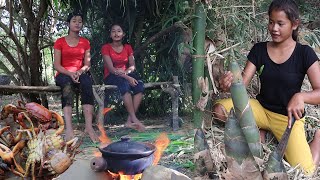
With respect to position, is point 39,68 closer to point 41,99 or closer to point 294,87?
point 41,99

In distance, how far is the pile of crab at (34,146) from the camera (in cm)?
218

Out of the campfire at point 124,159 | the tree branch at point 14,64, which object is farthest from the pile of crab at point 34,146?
the tree branch at point 14,64

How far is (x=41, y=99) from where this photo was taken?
581cm

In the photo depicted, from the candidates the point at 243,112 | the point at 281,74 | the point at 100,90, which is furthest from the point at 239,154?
the point at 100,90

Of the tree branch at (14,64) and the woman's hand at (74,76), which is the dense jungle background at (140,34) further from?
the woman's hand at (74,76)

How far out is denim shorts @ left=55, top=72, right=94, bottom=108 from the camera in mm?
4352

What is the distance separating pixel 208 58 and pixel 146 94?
8.62ft

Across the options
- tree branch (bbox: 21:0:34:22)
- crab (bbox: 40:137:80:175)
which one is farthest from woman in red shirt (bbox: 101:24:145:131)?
crab (bbox: 40:137:80:175)

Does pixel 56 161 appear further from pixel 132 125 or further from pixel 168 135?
pixel 132 125

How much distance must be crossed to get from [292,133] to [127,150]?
1278 mm

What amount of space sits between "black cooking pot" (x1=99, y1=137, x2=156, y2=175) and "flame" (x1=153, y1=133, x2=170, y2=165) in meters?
0.49

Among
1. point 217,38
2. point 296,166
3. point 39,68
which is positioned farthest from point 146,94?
point 296,166

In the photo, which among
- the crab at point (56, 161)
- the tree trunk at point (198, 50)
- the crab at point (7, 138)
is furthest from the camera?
the tree trunk at point (198, 50)

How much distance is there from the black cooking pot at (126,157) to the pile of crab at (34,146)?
0.23 metres
